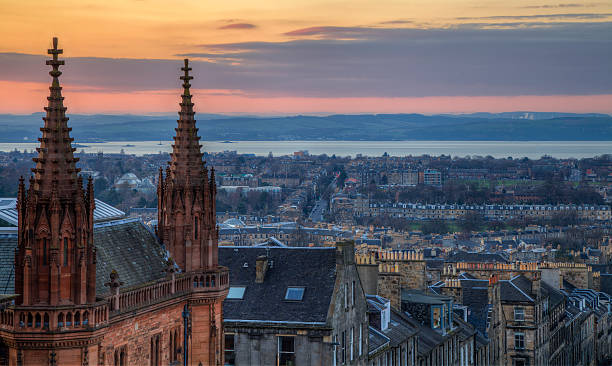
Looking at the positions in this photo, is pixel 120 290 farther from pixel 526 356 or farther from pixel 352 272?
pixel 526 356

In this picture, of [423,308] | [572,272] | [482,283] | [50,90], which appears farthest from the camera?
[572,272]

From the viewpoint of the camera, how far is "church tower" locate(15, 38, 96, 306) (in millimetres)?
38000

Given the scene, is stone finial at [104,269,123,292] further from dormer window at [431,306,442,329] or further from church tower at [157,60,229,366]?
dormer window at [431,306,442,329]

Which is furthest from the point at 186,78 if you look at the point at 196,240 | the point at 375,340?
the point at 375,340

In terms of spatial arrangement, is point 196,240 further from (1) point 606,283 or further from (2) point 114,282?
(1) point 606,283

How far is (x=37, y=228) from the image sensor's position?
126 feet

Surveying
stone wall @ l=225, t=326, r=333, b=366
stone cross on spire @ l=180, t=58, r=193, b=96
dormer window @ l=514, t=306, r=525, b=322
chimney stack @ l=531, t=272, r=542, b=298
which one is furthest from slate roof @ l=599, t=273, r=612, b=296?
stone cross on spire @ l=180, t=58, r=193, b=96

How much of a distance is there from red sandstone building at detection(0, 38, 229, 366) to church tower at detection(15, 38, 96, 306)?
3cm

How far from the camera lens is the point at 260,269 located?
2222 inches

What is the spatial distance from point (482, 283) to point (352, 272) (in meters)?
25.3

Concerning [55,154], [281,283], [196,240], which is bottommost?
[281,283]

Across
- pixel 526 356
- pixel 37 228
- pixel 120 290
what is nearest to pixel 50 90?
pixel 37 228

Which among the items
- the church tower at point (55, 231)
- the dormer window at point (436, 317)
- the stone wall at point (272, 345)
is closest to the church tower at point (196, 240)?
the stone wall at point (272, 345)

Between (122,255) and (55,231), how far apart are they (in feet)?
24.1
